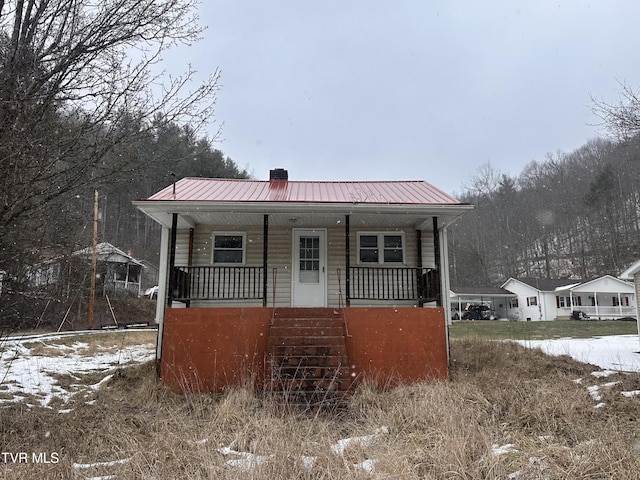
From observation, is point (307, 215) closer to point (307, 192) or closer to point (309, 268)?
point (307, 192)

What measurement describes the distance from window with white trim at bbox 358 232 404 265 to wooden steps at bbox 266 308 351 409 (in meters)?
2.45

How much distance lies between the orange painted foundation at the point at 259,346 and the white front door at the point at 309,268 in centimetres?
208

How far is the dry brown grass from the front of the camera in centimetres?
378

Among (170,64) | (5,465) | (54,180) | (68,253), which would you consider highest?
(170,64)

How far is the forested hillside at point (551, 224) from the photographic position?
39.2 m

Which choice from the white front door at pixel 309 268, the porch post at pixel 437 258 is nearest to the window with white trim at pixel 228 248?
the white front door at pixel 309 268

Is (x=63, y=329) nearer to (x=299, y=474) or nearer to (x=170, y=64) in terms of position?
(x=170, y=64)

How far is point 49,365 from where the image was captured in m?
9.99

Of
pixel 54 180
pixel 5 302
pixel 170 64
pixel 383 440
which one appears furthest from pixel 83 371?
pixel 383 440

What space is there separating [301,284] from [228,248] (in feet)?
6.69

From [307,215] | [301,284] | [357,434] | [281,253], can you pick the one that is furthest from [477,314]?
[357,434]

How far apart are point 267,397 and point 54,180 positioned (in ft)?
13.6

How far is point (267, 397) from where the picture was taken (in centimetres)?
670

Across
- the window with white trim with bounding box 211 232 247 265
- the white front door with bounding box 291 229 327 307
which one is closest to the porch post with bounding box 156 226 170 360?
the window with white trim with bounding box 211 232 247 265
